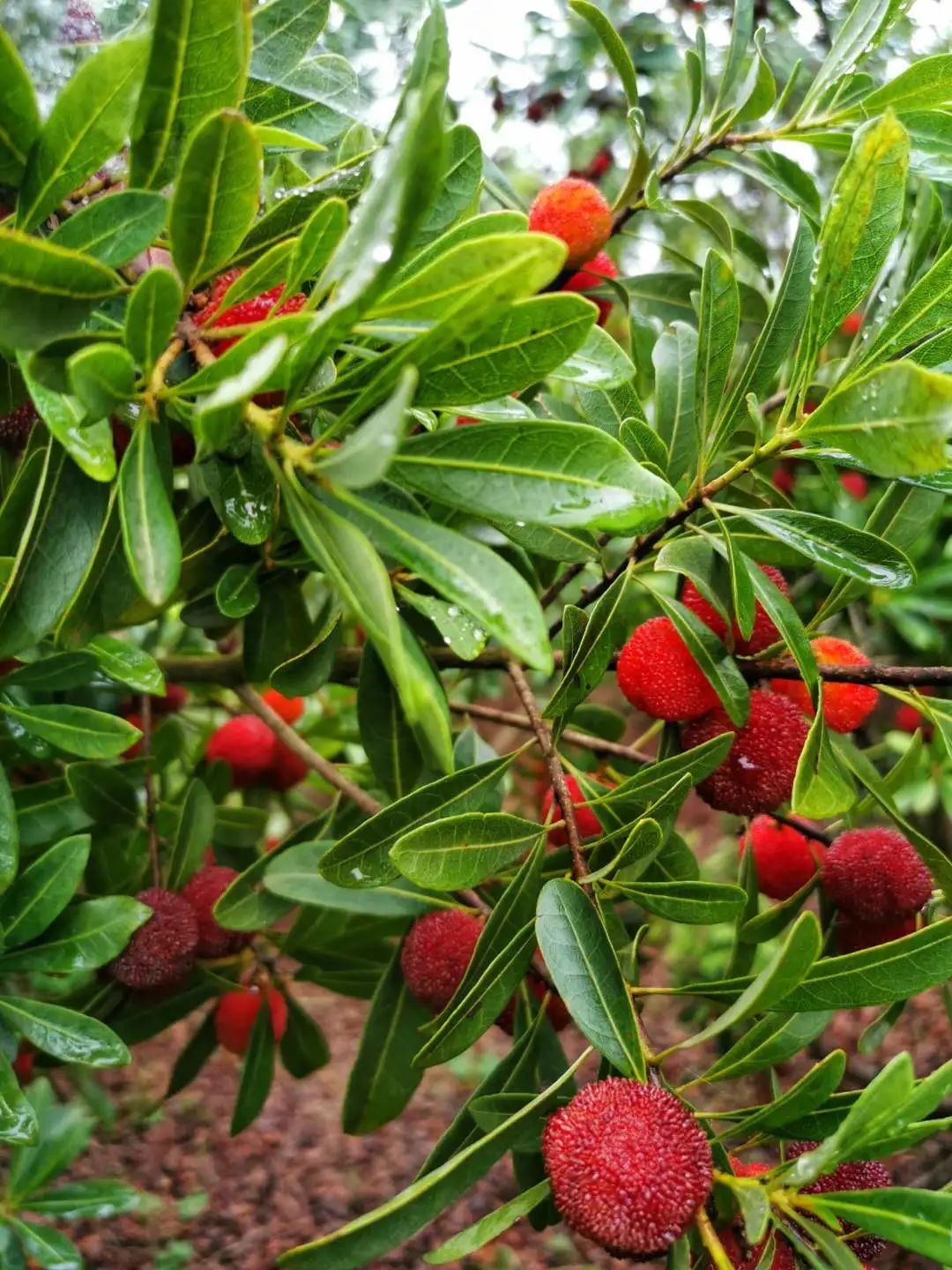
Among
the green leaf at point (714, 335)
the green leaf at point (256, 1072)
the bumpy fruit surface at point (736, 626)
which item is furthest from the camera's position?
the green leaf at point (256, 1072)

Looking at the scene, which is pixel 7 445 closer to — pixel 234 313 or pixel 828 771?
pixel 234 313

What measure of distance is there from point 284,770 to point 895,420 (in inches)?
41.4

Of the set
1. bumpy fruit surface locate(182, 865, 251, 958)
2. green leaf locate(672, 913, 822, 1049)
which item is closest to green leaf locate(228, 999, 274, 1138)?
bumpy fruit surface locate(182, 865, 251, 958)

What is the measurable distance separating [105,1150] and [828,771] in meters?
2.15

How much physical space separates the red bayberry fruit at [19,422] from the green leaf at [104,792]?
14.2 inches

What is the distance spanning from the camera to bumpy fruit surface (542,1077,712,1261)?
542 mm

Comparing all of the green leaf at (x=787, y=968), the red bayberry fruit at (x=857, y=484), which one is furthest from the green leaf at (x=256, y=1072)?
the red bayberry fruit at (x=857, y=484)

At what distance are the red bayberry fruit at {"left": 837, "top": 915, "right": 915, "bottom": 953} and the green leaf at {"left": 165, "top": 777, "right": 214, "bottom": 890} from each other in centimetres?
58

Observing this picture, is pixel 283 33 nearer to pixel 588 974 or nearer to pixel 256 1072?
pixel 588 974

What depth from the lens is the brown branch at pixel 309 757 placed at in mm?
983

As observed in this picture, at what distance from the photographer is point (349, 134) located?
804 mm

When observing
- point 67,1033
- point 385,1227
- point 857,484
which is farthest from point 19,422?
point 857,484

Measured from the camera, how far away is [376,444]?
1.16 feet

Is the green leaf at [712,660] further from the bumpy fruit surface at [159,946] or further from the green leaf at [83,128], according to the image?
the bumpy fruit surface at [159,946]
